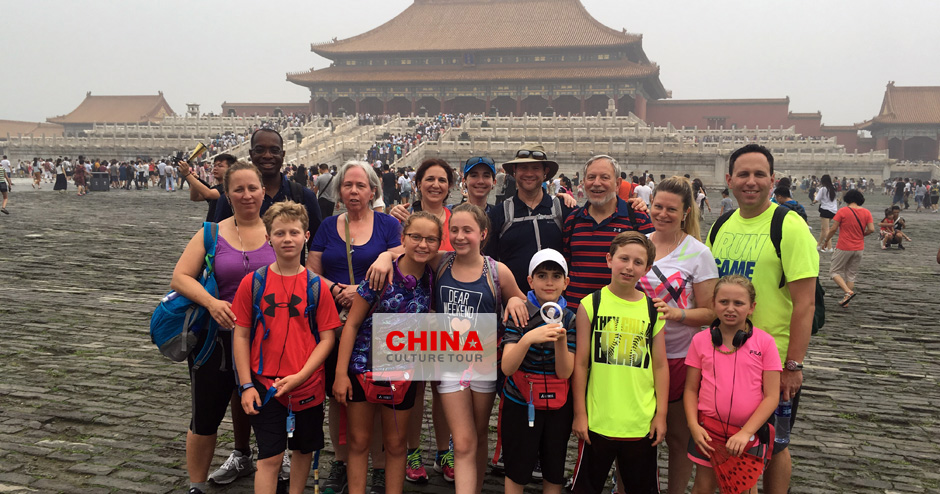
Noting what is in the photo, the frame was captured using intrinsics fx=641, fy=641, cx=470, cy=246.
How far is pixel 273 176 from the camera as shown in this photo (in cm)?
377

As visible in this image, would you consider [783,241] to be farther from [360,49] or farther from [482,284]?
[360,49]

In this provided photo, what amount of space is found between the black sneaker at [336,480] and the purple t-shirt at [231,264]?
1093mm

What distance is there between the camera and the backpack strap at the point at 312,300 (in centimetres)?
302

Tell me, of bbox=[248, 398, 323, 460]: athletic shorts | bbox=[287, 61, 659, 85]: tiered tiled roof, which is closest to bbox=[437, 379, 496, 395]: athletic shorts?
bbox=[248, 398, 323, 460]: athletic shorts

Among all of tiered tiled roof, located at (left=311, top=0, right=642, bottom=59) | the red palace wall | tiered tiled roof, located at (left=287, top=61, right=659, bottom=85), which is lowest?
the red palace wall

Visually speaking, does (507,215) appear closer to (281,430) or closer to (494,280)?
(494,280)

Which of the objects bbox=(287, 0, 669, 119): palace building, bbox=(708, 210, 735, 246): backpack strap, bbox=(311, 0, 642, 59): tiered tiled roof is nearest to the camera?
bbox=(708, 210, 735, 246): backpack strap

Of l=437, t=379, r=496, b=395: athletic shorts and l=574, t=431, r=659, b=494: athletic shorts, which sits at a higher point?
l=437, t=379, r=496, b=395: athletic shorts

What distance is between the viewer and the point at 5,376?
4.97 meters

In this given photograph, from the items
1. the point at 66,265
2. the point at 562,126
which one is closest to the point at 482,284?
the point at 66,265

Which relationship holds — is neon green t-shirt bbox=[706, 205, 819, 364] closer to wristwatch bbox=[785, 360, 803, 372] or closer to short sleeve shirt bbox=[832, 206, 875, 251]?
wristwatch bbox=[785, 360, 803, 372]

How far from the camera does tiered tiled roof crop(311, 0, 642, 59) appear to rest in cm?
4956

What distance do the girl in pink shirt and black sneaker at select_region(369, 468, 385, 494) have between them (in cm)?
162

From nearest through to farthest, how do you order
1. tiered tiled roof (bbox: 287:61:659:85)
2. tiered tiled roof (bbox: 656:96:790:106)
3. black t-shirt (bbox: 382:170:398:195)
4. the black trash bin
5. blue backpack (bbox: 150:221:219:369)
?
1. blue backpack (bbox: 150:221:219:369)
2. black t-shirt (bbox: 382:170:398:195)
3. the black trash bin
4. tiered tiled roof (bbox: 656:96:790:106)
5. tiered tiled roof (bbox: 287:61:659:85)
